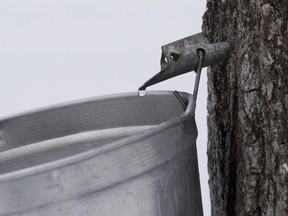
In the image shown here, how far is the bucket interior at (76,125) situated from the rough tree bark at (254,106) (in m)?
0.13

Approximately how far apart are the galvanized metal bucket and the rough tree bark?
13 cm

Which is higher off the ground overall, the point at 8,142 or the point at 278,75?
the point at 278,75

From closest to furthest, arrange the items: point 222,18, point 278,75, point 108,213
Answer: point 108,213, point 278,75, point 222,18

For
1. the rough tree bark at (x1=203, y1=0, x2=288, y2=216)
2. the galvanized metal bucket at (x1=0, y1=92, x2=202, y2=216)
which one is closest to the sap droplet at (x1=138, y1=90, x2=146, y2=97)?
the galvanized metal bucket at (x1=0, y1=92, x2=202, y2=216)

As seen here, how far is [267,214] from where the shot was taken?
1.51 metres

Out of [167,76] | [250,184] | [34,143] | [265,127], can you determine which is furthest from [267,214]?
[34,143]

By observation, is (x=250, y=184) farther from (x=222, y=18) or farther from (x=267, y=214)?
(x=222, y=18)

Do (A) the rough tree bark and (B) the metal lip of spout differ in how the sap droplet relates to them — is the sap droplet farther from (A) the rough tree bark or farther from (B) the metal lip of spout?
(A) the rough tree bark

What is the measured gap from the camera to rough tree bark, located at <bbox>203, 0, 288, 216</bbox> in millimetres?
1463

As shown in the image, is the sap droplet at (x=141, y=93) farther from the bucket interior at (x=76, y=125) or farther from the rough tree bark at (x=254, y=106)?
the rough tree bark at (x=254, y=106)

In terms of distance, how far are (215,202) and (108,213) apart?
1.62 feet

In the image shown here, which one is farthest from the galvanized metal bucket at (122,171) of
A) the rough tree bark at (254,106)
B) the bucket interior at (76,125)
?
the rough tree bark at (254,106)

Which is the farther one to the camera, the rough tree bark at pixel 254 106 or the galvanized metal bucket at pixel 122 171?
→ the rough tree bark at pixel 254 106

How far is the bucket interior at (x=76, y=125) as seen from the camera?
1.56 meters
